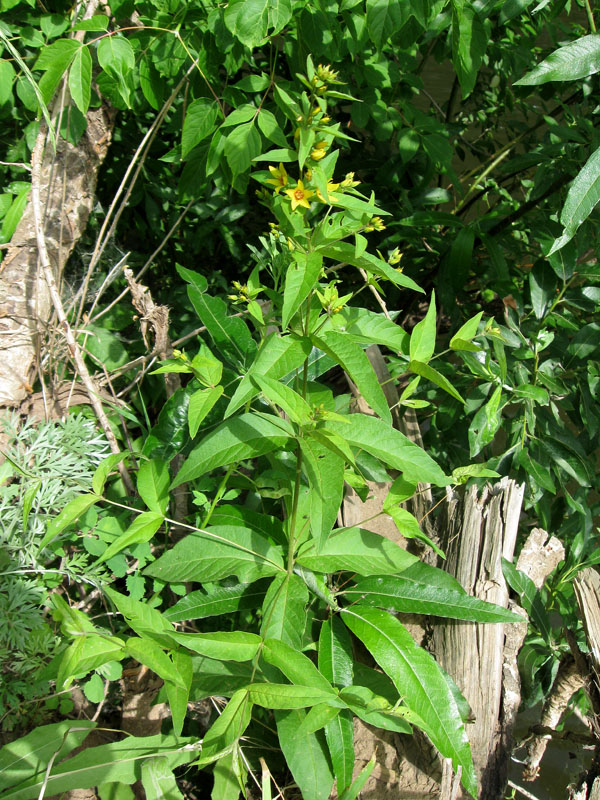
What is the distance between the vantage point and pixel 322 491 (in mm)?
1052

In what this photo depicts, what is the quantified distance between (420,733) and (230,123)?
136cm

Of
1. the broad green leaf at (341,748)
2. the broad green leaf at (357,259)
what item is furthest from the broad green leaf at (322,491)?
the broad green leaf at (341,748)

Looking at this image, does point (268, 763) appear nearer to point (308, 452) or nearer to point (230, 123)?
point (308, 452)

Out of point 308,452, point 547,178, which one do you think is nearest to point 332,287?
point 308,452

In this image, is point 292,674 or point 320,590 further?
point 320,590

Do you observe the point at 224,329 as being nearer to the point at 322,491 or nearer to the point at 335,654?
the point at 322,491

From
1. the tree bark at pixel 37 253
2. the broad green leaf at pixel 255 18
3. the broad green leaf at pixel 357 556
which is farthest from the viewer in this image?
the tree bark at pixel 37 253

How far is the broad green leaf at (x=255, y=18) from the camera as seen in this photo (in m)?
1.43

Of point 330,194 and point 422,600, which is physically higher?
point 330,194

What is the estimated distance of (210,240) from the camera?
2.49 meters

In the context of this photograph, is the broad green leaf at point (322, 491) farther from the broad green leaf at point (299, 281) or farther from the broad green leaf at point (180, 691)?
the broad green leaf at point (180, 691)

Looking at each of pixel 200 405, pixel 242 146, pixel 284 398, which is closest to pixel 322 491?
pixel 284 398

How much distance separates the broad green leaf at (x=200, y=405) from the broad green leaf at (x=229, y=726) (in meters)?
0.45

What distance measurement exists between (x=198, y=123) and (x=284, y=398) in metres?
0.96
